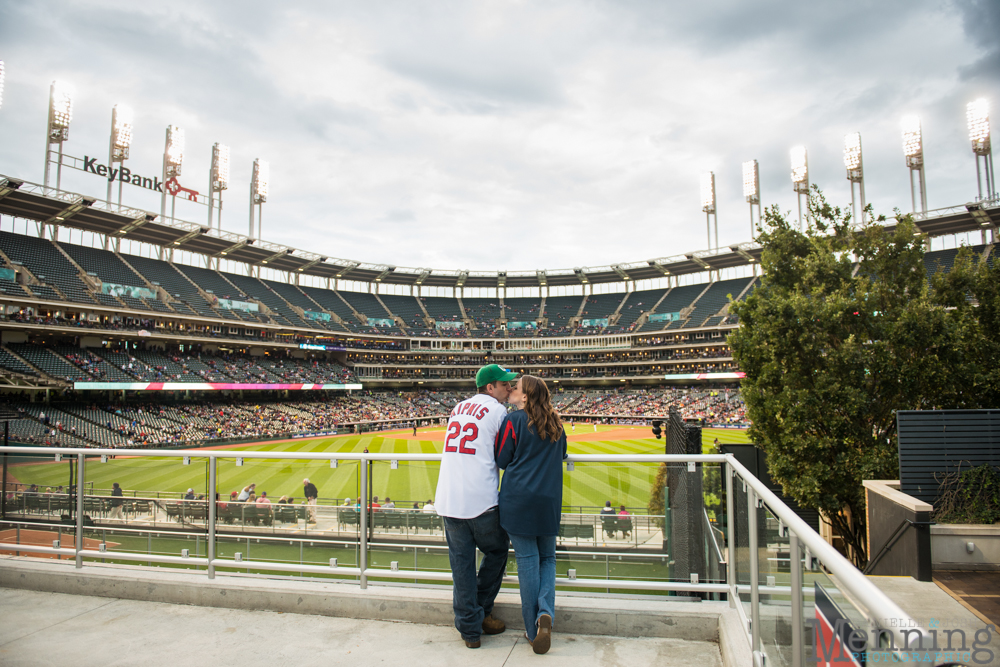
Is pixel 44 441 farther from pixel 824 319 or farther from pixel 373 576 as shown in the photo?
pixel 824 319

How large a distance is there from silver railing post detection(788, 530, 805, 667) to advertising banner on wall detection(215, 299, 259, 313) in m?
58.4

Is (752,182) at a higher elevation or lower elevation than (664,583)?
higher

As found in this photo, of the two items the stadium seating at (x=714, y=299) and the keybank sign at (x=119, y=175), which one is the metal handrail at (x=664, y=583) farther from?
the stadium seating at (x=714, y=299)

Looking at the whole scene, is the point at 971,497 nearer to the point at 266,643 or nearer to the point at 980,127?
the point at 266,643

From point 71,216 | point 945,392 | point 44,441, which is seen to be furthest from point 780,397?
point 71,216

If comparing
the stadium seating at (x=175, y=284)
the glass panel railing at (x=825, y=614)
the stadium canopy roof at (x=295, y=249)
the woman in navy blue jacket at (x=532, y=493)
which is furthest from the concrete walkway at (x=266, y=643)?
the stadium seating at (x=175, y=284)

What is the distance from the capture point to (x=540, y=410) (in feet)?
12.1

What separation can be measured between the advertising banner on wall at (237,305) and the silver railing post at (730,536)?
5718 centimetres

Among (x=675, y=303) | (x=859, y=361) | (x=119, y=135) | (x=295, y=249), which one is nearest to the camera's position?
(x=859, y=361)

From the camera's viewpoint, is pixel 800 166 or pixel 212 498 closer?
pixel 212 498

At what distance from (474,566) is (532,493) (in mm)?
664

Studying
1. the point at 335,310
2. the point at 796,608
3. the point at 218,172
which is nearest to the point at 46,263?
the point at 218,172

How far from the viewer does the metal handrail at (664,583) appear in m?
1.57

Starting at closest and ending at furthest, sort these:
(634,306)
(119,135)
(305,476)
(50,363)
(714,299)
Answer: (305,476) < (50,363) < (119,135) < (714,299) < (634,306)
